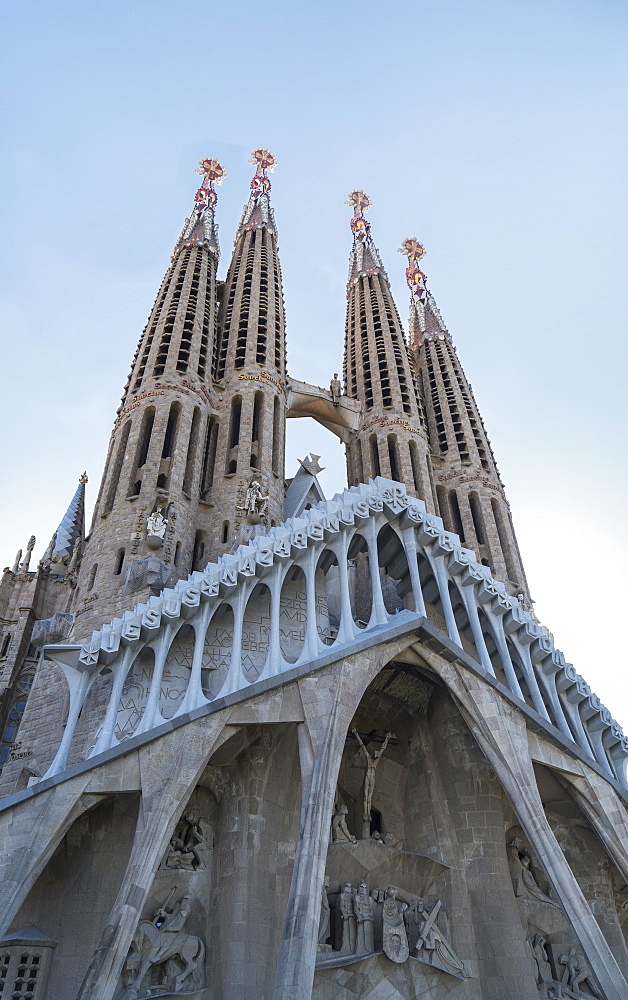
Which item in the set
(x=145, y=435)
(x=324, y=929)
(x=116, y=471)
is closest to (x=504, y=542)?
(x=145, y=435)

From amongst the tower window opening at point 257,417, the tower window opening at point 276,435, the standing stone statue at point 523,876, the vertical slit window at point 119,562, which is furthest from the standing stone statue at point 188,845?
the tower window opening at point 257,417

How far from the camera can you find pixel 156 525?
1994cm

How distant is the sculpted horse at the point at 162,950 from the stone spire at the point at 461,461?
51.7 ft

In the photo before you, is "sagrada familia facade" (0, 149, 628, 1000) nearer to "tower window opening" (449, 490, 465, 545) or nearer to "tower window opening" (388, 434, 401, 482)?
"tower window opening" (388, 434, 401, 482)

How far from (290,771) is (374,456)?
16.9 m

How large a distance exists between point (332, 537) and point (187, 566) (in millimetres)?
4924

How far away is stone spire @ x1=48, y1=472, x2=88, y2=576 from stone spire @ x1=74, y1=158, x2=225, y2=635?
29.2 ft

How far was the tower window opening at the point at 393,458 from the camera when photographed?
99.0 ft

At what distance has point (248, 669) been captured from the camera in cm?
1662

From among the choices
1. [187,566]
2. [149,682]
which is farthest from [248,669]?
[187,566]

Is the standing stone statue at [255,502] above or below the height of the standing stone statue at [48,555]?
below

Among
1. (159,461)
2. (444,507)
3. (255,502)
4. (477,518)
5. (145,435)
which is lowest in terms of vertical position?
(255,502)

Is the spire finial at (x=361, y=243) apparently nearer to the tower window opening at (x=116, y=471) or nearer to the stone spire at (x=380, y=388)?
the stone spire at (x=380, y=388)

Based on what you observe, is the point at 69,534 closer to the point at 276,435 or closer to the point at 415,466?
the point at 276,435
